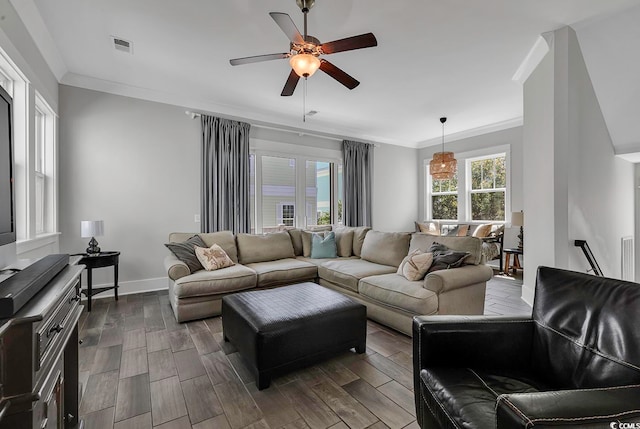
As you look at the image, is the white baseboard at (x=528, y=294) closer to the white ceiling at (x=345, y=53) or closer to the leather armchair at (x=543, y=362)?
the white ceiling at (x=345, y=53)

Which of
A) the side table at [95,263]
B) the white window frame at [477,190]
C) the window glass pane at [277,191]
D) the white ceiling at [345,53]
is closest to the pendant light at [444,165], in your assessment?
the white ceiling at [345,53]

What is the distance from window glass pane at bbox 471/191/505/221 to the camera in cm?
588

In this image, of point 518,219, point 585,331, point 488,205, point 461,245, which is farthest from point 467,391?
point 488,205

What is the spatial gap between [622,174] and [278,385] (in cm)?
466

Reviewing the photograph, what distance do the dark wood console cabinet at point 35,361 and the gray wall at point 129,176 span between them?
3.15 metres

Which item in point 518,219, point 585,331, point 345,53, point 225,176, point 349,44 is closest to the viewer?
point 585,331

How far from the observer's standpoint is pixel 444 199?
6992 millimetres

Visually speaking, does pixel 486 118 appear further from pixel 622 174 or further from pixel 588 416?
pixel 588 416

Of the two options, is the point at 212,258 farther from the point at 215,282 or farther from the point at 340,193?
the point at 340,193

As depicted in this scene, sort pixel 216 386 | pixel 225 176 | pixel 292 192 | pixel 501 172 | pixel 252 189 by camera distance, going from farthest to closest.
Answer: pixel 501 172 → pixel 292 192 → pixel 252 189 → pixel 225 176 → pixel 216 386

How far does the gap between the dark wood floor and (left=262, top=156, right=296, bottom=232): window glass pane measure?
2661mm

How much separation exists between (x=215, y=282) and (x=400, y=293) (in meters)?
1.95

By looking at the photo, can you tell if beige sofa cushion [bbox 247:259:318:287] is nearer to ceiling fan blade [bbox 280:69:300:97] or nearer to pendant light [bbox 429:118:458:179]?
ceiling fan blade [bbox 280:69:300:97]

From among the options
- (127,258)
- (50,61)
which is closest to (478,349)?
(127,258)
